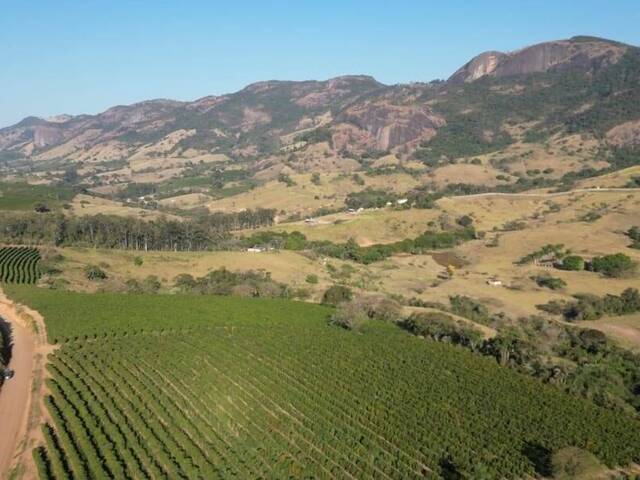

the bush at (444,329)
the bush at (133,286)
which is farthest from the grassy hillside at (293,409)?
the bush at (133,286)

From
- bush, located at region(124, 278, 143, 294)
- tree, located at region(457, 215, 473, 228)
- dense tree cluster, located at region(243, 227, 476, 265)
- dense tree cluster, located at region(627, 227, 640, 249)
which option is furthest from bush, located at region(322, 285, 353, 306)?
tree, located at region(457, 215, 473, 228)

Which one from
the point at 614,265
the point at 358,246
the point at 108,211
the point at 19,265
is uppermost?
the point at 108,211

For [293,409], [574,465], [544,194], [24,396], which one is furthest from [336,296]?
[544,194]

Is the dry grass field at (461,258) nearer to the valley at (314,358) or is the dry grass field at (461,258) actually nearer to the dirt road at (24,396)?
the valley at (314,358)

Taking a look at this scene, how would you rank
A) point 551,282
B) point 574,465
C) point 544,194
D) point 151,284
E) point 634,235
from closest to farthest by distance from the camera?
point 574,465, point 151,284, point 551,282, point 634,235, point 544,194

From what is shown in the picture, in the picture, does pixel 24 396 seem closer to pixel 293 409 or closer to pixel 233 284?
pixel 293 409

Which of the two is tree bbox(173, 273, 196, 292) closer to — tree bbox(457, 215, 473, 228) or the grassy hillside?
the grassy hillside

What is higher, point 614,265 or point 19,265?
point 19,265
